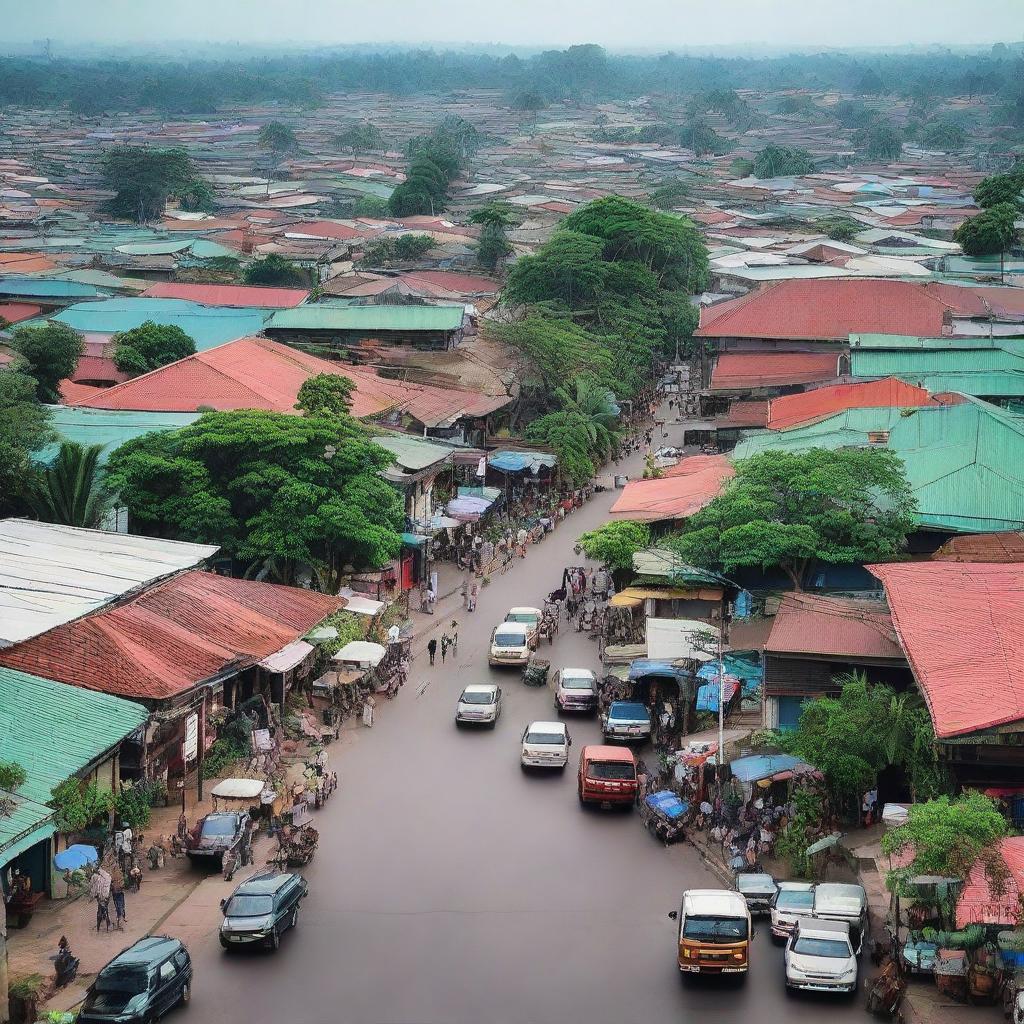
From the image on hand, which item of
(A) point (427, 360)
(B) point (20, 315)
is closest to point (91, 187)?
(B) point (20, 315)

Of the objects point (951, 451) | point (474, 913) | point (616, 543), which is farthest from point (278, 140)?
point (474, 913)

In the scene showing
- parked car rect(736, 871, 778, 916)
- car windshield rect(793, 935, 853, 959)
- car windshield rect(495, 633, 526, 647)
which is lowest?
car windshield rect(495, 633, 526, 647)

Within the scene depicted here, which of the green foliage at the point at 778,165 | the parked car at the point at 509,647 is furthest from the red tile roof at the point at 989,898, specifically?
the green foliage at the point at 778,165

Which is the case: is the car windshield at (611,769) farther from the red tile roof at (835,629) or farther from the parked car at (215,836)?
the parked car at (215,836)

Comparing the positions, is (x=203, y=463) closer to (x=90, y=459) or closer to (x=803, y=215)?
(x=90, y=459)

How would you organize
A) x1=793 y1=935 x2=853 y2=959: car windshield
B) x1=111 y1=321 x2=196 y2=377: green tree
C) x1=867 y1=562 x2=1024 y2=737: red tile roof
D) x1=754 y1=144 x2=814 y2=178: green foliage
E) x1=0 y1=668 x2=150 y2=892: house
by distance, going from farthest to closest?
x1=754 y1=144 x2=814 y2=178: green foliage → x1=111 y1=321 x2=196 y2=377: green tree → x1=867 y1=562 x2=1024 y2=737: red tile roof → x1=0 y1=668 x2=150 y2=892: house → x1=793 y1=935 x2=853 y2=959: car windshield

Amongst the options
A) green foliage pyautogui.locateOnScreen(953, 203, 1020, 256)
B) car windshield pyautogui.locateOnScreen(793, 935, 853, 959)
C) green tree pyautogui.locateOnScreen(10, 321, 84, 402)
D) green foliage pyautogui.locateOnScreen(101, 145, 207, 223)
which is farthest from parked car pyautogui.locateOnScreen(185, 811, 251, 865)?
green foliage pyautogui.locateOnScreen(101, 145, 207, 223)

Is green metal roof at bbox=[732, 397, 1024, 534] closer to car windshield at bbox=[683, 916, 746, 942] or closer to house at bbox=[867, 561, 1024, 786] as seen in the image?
house at bbox=[867, 561, 1024, 786]
